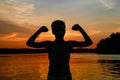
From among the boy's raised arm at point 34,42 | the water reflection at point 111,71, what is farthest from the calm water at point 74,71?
the boy's raised arm at point 34,42

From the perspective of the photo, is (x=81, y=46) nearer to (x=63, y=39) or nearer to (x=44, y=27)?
(x=63, y=39)

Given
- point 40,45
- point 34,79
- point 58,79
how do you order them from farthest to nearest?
point 34,79
point 40,45
point 58,79

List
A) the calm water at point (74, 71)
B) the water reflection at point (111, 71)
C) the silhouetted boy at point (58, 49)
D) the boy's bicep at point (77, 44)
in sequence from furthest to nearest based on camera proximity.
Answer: the calm water at point (74, 71), the water reflection at point (111, 71), the boy's bicep at point (77, 44), the silhouetted boy at point (58, 49)

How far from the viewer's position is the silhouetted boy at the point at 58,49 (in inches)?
177

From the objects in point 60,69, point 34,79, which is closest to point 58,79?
point 60,69

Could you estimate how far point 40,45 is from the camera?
4746 millimetres

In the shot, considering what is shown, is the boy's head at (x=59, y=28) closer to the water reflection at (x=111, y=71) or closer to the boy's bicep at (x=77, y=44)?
the boy's bicep at (x=77, y=44)

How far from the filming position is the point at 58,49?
4594mm

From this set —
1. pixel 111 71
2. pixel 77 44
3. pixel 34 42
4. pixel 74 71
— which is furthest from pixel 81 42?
pixel 74 71

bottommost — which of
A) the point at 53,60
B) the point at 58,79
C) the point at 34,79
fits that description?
the point at 34,79

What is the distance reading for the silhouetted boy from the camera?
4.49m

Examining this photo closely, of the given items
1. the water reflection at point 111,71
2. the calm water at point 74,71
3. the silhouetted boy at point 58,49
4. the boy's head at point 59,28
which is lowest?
the water reflection at point 111,71

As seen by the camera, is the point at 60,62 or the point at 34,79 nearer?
the point at 60,62

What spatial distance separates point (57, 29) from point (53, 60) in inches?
19.8
